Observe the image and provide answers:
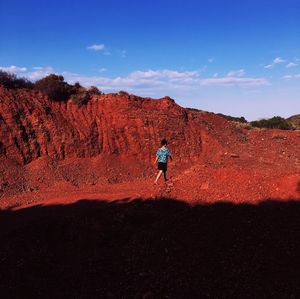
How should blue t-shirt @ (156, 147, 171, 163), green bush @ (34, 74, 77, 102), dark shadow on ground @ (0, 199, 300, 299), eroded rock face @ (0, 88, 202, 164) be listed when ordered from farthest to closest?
green bush @ (34, 74, 77, 102) < eroded rock face @ (0, 88, 202, 164) < blue t-shirt @ (156, 147, 171, 163) < dark shadow on ground @ (0, 199, 300, 299)

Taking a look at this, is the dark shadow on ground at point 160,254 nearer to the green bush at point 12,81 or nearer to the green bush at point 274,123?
the green bush at point 12,81

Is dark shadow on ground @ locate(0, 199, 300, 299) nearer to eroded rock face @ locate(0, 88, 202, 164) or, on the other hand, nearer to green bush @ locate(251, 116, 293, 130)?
eroded rock face @ locate(0, 88, 202, 164)

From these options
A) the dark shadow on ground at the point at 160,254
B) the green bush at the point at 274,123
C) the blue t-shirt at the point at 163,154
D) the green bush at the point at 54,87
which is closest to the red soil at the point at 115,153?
the green bush at the point at 54,87

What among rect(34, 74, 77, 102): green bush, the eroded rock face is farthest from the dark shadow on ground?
rect(34, 74, 77, 102): green bush

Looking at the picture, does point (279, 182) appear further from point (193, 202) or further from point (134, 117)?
point (134, 117)

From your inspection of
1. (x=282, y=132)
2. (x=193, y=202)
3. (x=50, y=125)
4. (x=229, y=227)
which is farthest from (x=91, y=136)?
(x=282, y=132)

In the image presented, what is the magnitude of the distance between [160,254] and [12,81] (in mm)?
13906

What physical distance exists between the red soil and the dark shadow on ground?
1.79 m

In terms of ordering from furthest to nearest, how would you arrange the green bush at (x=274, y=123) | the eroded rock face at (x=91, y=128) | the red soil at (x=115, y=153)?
1. the green bush at (x=274, y=123)
2. the eroded rock face at (x=91, y=128)
3. the red soil at (x=115, y=153)

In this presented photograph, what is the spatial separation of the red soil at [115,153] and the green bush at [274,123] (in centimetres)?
1250

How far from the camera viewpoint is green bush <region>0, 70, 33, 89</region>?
18.0 m

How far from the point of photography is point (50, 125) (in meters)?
17.2

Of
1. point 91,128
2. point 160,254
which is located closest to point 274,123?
point 91,128

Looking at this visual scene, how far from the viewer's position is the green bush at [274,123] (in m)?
34.9
